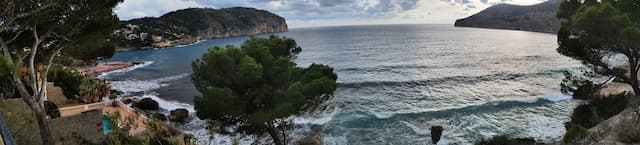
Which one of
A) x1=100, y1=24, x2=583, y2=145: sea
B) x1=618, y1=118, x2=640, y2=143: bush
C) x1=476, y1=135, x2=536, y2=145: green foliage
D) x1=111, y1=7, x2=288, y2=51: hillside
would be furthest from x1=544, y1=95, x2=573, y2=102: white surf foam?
x1=111, y1=7, x2=288, y2=51: hillside

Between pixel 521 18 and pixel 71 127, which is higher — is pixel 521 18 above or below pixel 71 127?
above

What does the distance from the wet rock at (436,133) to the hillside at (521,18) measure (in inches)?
3652

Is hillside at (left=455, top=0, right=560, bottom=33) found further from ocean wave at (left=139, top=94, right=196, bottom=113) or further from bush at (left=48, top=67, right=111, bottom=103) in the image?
bush at (left=48, top=67, right=111, bottom=103)

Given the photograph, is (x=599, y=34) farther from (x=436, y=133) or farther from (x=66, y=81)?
(x=66, y=81)

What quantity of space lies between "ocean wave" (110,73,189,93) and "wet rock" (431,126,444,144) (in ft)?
78.7

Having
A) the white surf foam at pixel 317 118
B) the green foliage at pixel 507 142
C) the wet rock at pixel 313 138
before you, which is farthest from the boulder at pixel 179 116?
the green foliage at pixel 507 142

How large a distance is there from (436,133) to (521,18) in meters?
145

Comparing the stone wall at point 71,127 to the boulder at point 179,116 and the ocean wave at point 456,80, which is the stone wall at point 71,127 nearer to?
the boulder at point 179,116

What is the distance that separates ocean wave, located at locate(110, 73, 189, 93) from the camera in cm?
3228

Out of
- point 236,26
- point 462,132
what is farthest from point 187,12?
point 462,132

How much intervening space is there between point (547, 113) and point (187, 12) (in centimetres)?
14573

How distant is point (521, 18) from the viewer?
143m

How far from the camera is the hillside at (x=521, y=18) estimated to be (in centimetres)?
11750

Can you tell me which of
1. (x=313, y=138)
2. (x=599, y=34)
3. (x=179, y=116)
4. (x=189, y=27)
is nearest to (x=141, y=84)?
(x=179, y=116)
